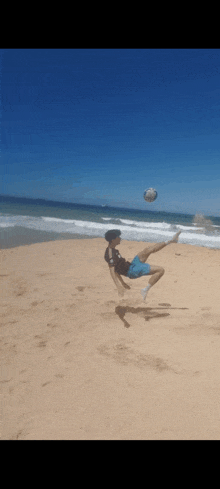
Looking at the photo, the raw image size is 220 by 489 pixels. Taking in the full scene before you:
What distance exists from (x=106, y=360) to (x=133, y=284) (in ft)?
13.0

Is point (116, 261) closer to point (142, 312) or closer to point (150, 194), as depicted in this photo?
point (142, 312)

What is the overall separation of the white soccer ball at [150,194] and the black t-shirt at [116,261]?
5.97 feet

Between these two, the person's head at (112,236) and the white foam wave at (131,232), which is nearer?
the person's head at (112,236)

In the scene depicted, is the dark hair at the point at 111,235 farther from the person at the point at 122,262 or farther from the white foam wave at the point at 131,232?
the white foam wave at the point at 131,232

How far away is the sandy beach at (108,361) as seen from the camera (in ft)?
9.09

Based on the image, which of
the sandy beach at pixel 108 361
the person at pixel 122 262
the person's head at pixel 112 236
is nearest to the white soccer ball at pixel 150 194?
the person at pixel 122 262

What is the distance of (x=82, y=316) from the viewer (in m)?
5.39

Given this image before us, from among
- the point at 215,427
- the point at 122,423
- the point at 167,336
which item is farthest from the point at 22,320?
the point at 215,427

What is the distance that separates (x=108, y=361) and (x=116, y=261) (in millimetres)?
1939

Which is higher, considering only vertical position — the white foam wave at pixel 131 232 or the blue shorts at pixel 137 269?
the blue shorts at pixel 137 269

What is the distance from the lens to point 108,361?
3.84 m

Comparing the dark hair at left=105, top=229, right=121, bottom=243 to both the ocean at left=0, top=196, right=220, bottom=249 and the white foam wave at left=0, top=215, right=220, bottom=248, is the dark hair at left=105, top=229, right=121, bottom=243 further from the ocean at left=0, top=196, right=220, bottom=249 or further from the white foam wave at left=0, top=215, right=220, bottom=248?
the white foam wave at left=0, top=215, right=220, bottom=248

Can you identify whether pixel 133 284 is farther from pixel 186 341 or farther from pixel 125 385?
pixel 125 385

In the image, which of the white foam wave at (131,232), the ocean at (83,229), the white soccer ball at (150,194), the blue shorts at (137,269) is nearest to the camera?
the blue shorts at (137,269)
